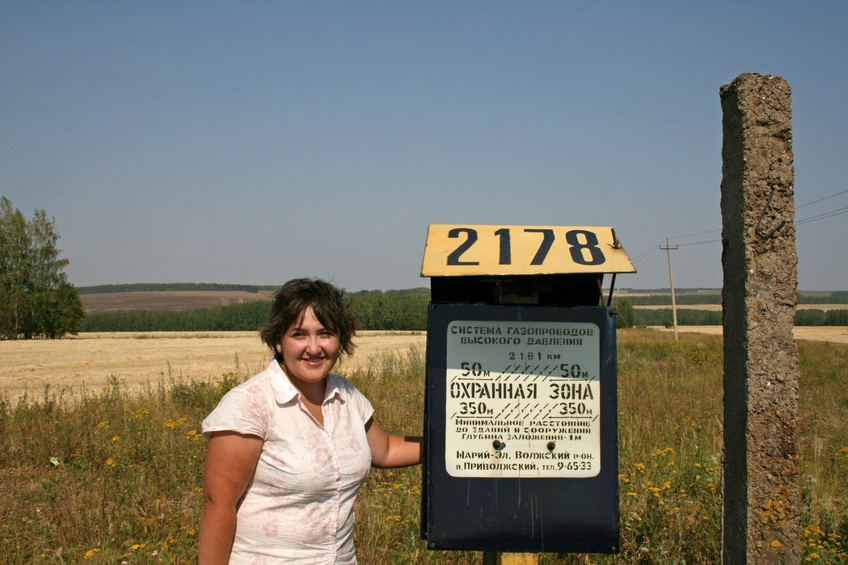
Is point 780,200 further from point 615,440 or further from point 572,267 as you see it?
point 615,440

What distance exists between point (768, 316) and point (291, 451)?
1800mm

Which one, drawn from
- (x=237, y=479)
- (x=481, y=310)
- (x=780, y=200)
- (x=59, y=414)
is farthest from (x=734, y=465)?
(x=59, y=414)

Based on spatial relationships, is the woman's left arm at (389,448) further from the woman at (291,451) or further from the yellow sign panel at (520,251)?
the yellow sign panel at (520,251)

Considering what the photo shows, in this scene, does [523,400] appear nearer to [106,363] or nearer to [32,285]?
[106,363]

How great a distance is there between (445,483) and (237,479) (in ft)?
2.34

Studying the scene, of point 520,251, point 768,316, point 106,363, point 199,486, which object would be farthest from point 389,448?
point 106,363

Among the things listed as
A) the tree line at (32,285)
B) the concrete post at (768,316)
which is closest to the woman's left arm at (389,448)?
the concrete post at (768,316)

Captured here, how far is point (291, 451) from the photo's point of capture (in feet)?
6.82

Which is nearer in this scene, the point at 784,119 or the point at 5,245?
the point at 784,119

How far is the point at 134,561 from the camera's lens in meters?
3.49

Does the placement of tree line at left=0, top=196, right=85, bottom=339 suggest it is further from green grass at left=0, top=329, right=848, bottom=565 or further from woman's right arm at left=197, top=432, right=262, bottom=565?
woman's right arm at left=197, top=432, right=262, bottom=565

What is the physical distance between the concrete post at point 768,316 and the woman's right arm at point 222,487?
1.82 metres

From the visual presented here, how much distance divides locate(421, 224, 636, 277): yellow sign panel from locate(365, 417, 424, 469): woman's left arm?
779 mm

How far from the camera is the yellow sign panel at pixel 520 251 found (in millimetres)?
2090
